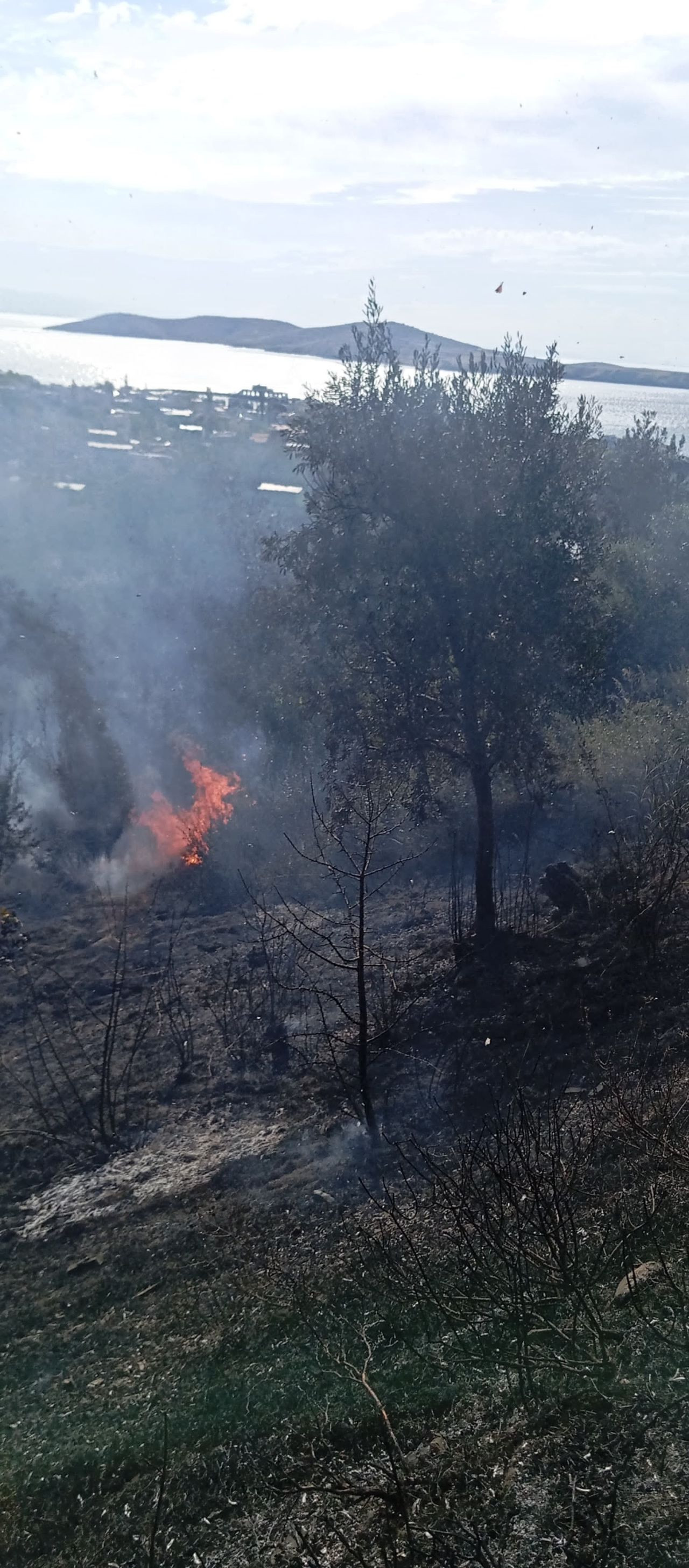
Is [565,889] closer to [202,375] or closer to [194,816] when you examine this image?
[194,816]

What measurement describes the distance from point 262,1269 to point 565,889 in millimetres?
7439

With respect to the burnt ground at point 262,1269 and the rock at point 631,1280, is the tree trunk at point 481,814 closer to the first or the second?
the burnt ground at point 262,1269

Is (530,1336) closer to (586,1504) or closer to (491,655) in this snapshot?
(586,1504)

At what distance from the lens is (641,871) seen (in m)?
11.7

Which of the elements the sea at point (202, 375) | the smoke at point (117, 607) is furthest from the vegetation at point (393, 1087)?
the sea at point (202, 375)

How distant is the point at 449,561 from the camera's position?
1274 centimetres

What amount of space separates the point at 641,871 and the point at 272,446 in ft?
182

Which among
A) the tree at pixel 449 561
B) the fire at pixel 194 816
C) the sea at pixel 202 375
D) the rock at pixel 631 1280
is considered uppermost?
the sea at pixel 202 375

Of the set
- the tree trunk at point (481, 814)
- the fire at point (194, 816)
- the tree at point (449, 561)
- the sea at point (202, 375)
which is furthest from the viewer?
the sea at point (202, 375)

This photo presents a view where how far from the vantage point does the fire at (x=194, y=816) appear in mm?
20016

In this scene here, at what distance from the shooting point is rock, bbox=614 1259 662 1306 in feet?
17.5

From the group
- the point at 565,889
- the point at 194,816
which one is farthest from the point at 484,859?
the point at 194,816

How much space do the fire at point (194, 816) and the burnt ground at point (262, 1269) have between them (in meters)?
5.11

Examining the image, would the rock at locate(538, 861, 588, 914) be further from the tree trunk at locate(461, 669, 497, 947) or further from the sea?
the sea
